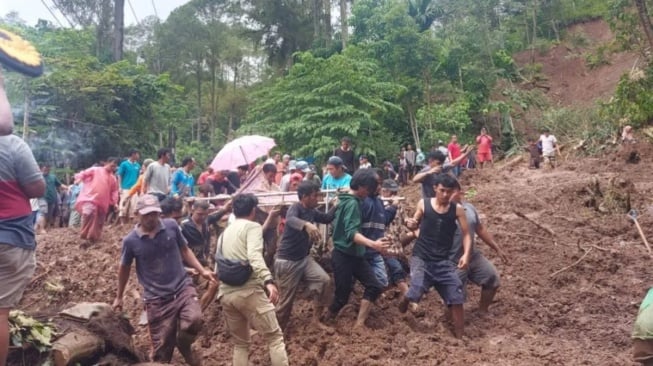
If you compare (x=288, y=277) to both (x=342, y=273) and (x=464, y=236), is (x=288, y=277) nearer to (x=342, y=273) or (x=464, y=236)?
(x=342, y=273)

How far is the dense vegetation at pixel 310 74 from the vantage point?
18439 millimetres

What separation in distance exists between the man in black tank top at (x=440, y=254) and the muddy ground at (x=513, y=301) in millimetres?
421

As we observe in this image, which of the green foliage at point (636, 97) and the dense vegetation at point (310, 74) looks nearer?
the green foliage at point (636, 97)

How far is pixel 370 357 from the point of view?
5.41 m

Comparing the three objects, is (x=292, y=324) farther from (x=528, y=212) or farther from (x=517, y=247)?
(x=528, y=212)

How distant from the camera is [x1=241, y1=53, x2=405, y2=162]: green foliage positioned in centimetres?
1823

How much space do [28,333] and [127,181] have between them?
7.00 metres

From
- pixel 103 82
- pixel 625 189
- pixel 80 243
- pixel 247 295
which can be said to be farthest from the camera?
pixel 103 82

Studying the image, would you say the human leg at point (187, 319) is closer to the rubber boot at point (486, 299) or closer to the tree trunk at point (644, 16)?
the rubber boot at point (486, 299)

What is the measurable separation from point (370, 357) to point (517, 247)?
14.8ft

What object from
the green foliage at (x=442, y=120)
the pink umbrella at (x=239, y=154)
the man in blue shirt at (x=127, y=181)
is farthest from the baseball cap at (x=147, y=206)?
the green foliage at (x=442, y=120)

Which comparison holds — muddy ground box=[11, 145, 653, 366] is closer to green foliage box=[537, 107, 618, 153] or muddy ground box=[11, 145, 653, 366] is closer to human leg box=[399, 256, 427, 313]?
human leg box=[399, 256, 427, 313]

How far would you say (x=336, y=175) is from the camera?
755 centimetres

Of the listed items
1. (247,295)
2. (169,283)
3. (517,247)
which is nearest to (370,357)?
(247,295)
